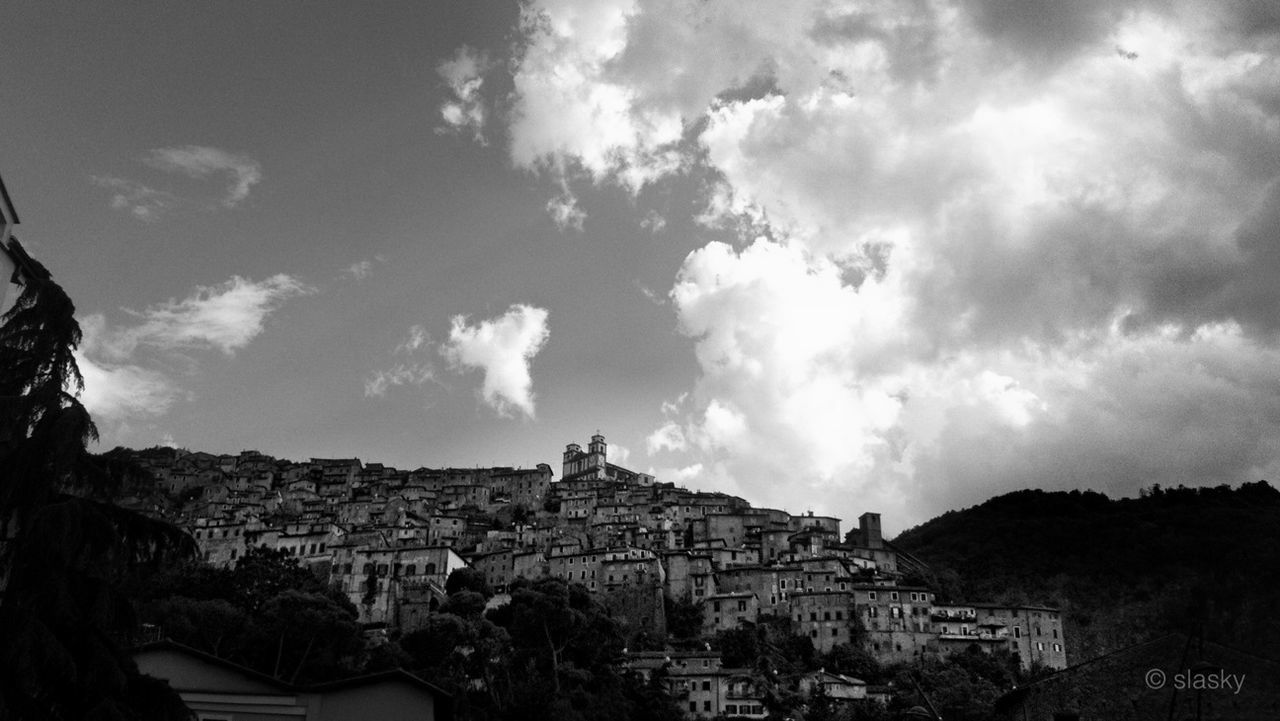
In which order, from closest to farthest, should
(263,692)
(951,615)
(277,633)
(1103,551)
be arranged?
(263,692) < (277,633) < (951,615) < (1103,551)

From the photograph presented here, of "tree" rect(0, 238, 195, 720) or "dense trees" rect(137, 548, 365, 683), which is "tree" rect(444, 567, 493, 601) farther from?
"tree" rect(0, 238, 195, 720)

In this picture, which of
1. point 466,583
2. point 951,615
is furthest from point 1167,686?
point 466,583

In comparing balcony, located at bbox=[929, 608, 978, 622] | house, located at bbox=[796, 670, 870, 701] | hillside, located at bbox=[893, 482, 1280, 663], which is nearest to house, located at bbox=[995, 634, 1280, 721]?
house, located at bbox=[796, 670, 870, 701]

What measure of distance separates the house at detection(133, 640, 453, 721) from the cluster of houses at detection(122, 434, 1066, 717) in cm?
4429

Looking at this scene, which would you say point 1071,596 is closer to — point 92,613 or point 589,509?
point 589,509

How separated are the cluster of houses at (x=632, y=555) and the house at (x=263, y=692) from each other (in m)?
44.3

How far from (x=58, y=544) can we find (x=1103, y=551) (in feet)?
326

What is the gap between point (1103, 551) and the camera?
93.2 meters

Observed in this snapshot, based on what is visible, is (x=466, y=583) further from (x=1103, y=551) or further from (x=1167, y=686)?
(x=1167, y=686)

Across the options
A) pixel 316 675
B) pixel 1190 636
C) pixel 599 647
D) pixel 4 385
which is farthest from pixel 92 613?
pixel 599 647

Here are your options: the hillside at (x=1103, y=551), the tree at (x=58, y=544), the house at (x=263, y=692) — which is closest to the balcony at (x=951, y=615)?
the hillside at (x=1103, y=551)

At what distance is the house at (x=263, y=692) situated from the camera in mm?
14000

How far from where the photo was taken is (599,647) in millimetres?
53062

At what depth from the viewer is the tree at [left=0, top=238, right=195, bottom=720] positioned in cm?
931
